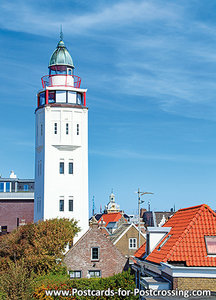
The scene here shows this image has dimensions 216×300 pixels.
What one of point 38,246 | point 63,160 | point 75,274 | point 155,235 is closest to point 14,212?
point 63,160

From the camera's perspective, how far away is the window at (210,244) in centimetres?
2363

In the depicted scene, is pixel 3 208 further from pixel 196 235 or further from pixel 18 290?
pixel 196 235

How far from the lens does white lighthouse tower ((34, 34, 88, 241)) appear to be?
54.6 meters

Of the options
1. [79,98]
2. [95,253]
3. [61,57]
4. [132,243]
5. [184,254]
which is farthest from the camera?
[79,98]

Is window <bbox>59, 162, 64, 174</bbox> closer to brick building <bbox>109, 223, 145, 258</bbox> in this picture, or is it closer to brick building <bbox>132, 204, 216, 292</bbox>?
brick building <bbox>109, 223, 145, 258</bbox>

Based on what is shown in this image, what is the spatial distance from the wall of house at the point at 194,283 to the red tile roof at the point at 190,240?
2.40ft

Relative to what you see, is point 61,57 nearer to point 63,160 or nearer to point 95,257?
point 63,160

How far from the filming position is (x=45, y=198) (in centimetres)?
5422

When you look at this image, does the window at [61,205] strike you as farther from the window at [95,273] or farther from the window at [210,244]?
the window at [210,244]

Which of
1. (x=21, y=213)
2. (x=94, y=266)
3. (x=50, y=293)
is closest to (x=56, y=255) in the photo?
(x=94, y=266)

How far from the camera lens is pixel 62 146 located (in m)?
55.0

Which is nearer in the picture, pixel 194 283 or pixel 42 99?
pixel 194 283

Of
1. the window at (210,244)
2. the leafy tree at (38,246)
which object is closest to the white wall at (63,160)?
the leafy tree at (38,246)

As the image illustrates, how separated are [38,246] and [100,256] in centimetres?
631
